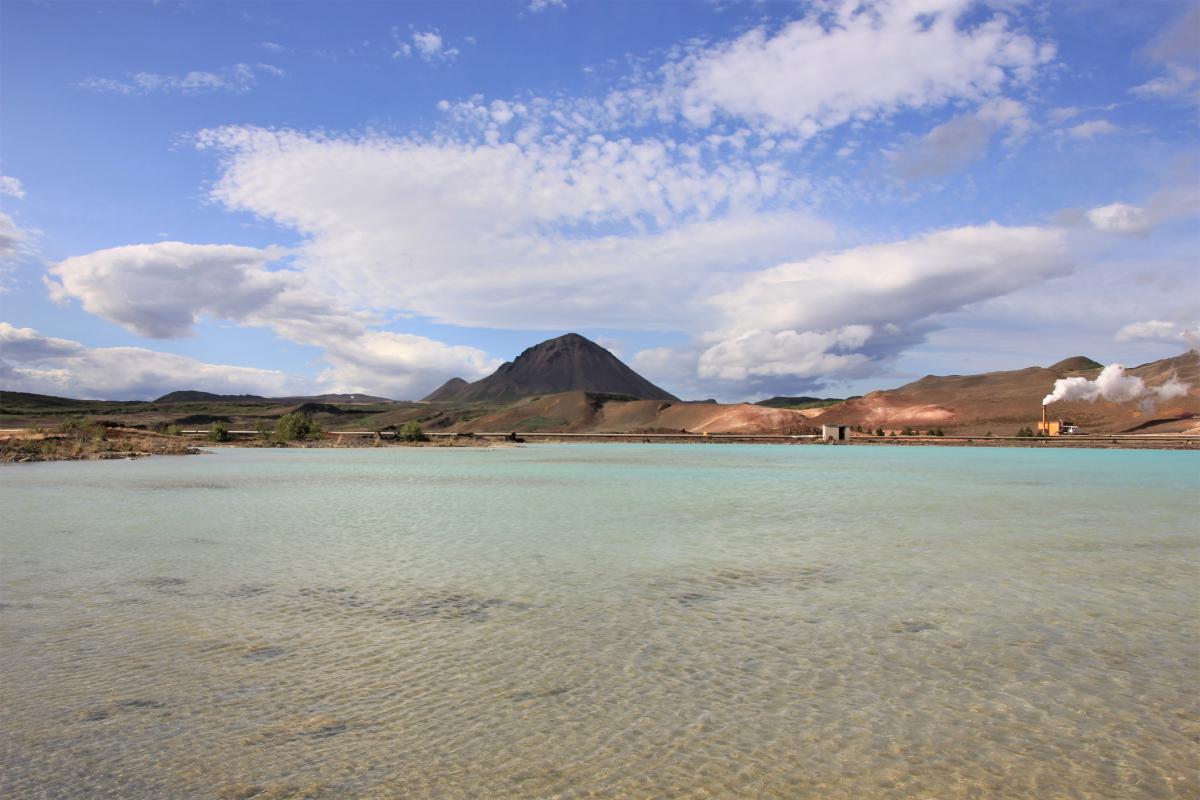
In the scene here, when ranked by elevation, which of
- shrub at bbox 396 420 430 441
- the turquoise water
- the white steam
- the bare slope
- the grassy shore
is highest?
the white steam

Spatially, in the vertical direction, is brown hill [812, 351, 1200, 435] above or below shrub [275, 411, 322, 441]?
above

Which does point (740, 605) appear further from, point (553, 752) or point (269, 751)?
point (269, 751)

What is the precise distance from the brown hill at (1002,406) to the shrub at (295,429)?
10196 centimetres

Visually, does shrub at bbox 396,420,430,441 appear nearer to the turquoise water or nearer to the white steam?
the turquoise water

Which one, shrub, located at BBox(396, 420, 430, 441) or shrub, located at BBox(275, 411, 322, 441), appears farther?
shrub, located at BBox(396, 420, 430, 441)

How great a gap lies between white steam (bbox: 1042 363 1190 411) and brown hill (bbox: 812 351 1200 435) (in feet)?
4.32

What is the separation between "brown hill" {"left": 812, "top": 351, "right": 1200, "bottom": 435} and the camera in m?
120

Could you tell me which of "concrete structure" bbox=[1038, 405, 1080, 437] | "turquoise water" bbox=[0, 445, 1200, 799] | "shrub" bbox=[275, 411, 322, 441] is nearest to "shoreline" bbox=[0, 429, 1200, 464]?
"shrub" bbox=[275, 411, 322, 441]

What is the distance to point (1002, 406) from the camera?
5719 inches

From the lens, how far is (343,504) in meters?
25.3

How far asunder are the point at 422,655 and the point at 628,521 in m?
12.9

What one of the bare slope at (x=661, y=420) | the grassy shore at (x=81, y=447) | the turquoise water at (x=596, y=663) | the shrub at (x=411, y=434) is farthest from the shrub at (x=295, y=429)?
the turquoise water at (x=596, y=663)

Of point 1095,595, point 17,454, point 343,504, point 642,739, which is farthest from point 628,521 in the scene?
point 17,454

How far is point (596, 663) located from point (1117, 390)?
148207 mm
